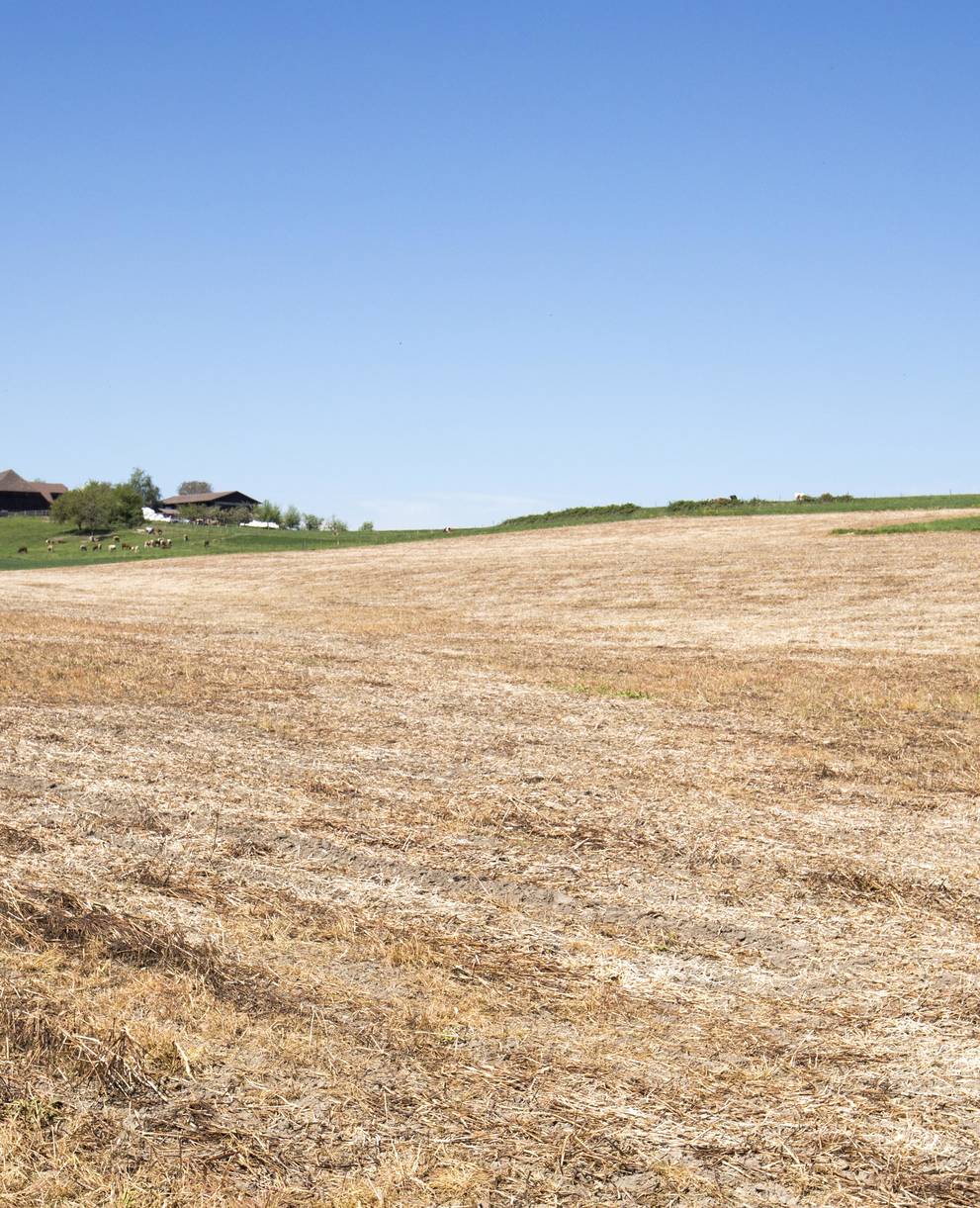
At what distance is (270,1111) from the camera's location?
5090 millimetres

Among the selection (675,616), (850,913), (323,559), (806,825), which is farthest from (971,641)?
(323,559)

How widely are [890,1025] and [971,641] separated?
23.5 m

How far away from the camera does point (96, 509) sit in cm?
12462

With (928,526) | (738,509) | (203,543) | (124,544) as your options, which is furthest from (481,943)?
(124,544)

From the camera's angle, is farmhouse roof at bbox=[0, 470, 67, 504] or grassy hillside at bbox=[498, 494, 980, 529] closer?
grassy hillside at bbox=[498, 494, 980, 529]

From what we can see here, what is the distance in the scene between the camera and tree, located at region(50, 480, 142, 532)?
123812 millimetres

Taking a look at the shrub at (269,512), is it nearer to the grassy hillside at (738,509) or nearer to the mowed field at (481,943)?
the grassy hillside at (738,509)

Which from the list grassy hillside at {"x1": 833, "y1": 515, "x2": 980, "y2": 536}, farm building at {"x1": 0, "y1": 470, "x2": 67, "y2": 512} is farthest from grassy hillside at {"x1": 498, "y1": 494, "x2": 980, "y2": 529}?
farm building at {"x1": 0, "y1": 470, "x2": 67, "y2": 512}

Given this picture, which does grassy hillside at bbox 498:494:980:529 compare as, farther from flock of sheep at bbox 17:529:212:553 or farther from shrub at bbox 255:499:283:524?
shrub at bbox 255:499:283:524

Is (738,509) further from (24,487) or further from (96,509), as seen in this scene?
(24,487)

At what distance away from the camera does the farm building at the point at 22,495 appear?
18262cm

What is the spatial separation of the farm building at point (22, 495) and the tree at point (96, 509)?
56140 millimetres

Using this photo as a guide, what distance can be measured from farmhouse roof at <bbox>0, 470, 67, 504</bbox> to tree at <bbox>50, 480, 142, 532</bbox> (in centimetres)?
5922

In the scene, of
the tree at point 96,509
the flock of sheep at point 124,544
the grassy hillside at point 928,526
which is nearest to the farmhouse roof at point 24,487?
the tree at point 96,509
